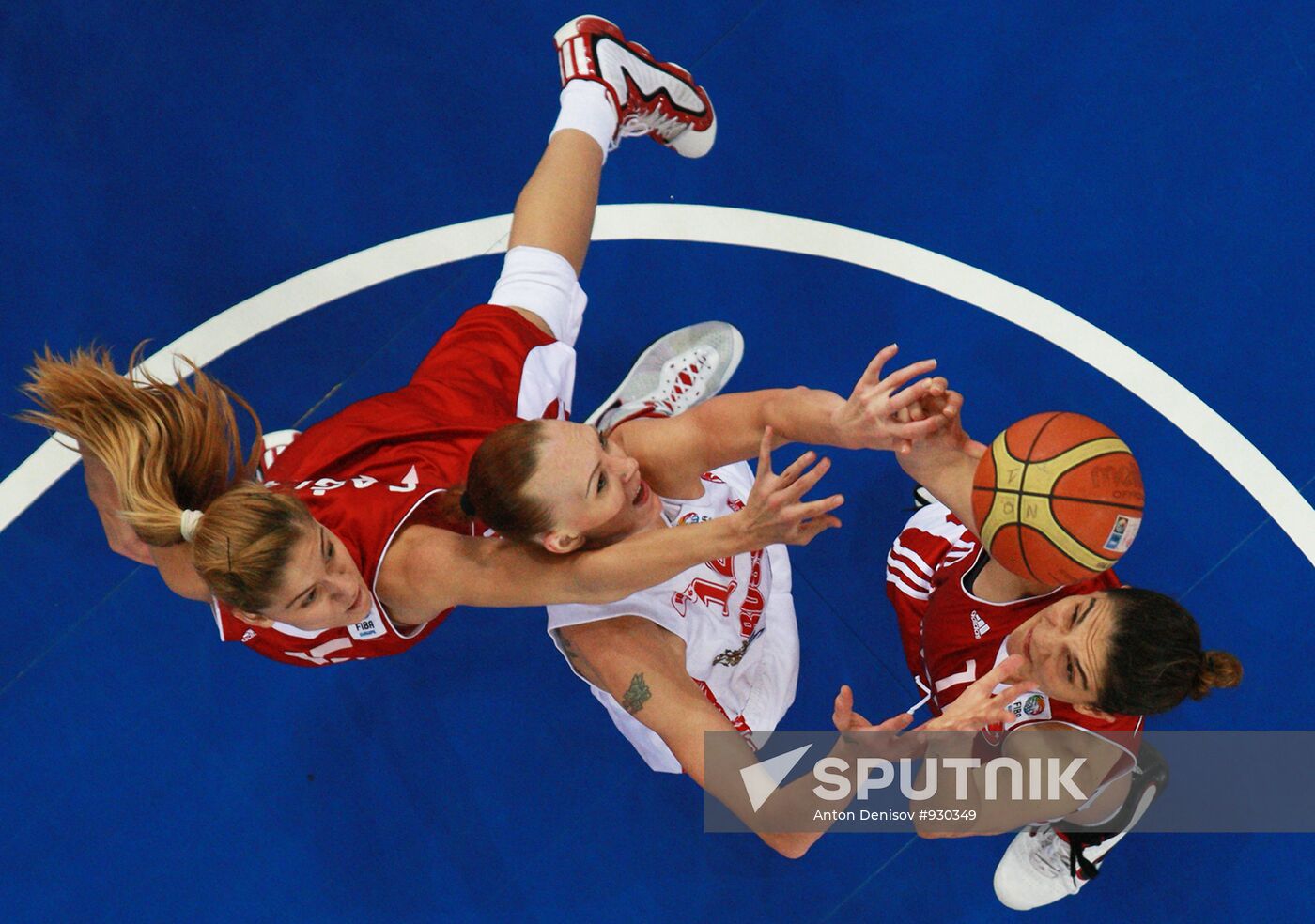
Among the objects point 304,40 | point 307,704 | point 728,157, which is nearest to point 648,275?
point 728,157

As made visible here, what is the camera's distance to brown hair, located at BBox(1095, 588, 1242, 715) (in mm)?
3572

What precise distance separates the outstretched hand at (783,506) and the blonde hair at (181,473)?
134cm

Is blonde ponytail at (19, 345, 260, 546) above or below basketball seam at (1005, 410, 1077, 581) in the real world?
above

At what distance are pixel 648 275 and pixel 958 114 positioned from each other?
165 cm

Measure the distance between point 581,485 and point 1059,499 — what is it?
149 cm

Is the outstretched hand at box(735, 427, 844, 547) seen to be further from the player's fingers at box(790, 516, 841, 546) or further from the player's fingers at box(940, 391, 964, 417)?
the player's fingers at box(940, 391, 964, 417)

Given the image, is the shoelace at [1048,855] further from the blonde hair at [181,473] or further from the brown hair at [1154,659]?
the blonde hair at [181,473]

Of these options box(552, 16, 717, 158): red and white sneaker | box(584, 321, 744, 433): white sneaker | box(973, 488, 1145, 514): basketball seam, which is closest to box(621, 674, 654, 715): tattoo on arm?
box(973, 488, 1145, 514): basketball seam

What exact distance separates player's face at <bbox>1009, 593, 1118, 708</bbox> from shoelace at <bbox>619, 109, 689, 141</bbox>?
272 centimetres

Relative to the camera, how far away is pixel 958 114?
5469 mm

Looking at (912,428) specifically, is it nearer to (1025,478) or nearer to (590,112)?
(1025,478)

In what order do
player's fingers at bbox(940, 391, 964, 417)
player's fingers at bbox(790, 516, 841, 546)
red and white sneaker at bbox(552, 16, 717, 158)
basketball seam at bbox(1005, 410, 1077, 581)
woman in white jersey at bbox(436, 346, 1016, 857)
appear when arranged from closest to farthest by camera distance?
1. player's fingers at bbox(790, 516, 841, 546)
2. woman in white jersey at bbox(436, 346, 1016, 857)
3. player's fingers at bbox(940, 391, 964, 417)
4. basketball seam at bbox(1005, 410, 1077, 581)
5. red and white sneaker at bbox(552, 16, 717, 158)

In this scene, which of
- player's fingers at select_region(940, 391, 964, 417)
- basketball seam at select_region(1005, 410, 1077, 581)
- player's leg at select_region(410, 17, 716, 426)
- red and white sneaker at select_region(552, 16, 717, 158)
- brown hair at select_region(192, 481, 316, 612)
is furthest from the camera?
red and white sneaker at select_region(552, 16, 717, 158)

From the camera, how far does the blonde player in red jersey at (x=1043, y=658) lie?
11.9 ft
